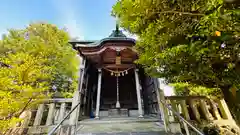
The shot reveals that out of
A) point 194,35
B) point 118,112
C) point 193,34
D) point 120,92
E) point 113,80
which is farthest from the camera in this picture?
point 113,80

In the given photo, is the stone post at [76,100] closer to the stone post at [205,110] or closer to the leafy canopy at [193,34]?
the leafy canopy at [193,34]

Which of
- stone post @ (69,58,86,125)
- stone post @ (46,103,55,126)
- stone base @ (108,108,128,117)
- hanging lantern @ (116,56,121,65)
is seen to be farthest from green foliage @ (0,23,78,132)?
stone base @ (108,108,128,117)

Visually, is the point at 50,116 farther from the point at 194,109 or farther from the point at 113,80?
the point at 194,109

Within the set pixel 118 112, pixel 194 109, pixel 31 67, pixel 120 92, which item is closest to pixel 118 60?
pixel 120 92

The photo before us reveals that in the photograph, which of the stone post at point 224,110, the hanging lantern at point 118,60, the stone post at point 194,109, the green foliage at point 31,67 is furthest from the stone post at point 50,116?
the stone post at point 224,110

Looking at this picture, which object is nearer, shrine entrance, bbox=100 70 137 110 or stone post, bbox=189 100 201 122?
stone post, bbox=189 100 201 122

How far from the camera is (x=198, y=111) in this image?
412 cm

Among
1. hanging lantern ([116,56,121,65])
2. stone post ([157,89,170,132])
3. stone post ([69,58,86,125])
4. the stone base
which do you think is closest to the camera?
stone post ([157,89,170,132])

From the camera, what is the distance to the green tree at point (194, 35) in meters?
1.78

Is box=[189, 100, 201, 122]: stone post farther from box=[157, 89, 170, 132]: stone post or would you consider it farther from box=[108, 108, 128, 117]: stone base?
box=[108, 108, 128, 117]: stone base

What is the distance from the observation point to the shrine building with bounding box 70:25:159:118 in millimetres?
5270

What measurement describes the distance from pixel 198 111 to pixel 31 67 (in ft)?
20.7

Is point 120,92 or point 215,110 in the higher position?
point 120,92

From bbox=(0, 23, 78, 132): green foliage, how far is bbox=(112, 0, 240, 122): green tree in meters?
3.84
